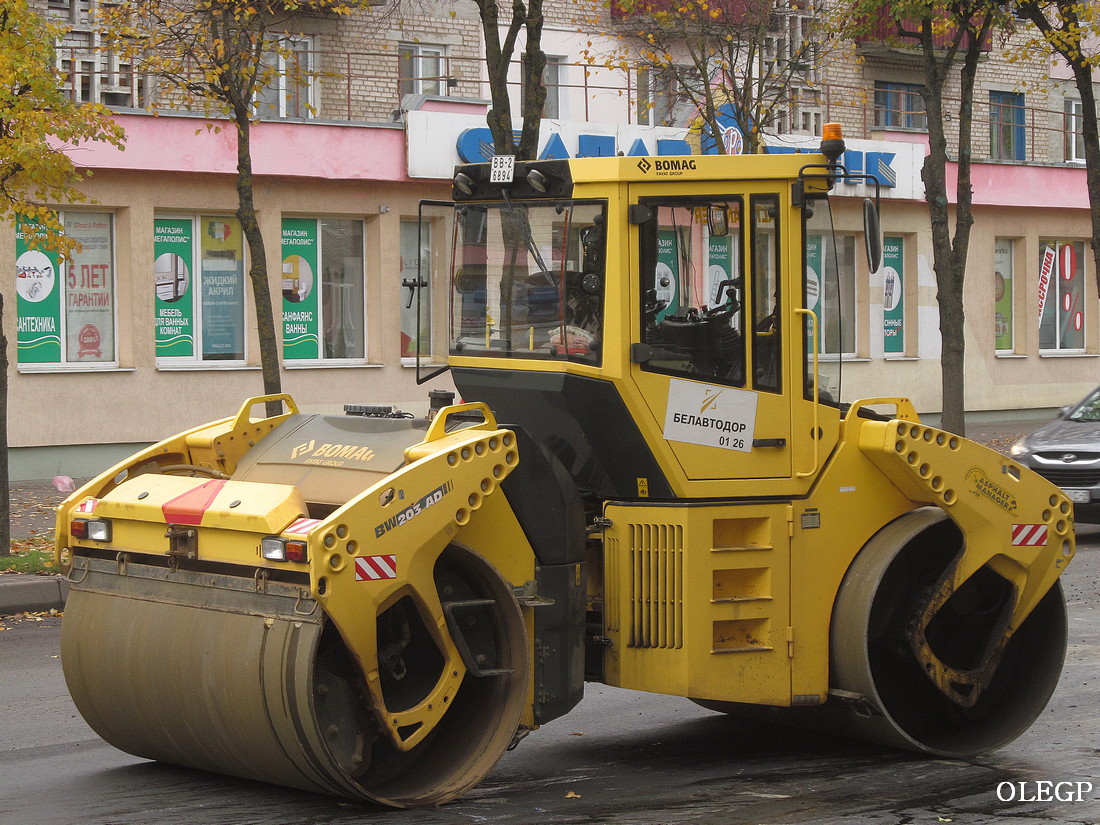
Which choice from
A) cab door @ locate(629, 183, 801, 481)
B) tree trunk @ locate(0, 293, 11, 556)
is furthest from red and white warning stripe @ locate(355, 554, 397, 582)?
tree trunk @ locate(0, 293, 11, 556)

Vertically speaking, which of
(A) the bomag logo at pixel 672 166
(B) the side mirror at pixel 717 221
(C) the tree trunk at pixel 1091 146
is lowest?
(B) the side mirror at pixel 717 221

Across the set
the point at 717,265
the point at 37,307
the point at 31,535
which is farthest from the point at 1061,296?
the point at 717,265

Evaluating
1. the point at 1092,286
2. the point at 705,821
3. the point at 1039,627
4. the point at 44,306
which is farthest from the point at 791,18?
the point at 705,821

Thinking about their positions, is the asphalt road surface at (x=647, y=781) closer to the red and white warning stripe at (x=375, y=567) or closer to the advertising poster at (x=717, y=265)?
the red and white warning stripe at (x=375, y=567)

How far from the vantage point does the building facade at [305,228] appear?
19.5 m

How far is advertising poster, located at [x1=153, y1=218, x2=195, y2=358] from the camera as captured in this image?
2041 centimetres

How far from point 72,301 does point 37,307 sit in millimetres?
493

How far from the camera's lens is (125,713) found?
19.5 feet

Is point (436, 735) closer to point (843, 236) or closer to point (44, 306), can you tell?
point (843, 236)

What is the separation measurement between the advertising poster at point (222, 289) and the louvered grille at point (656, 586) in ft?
50.9

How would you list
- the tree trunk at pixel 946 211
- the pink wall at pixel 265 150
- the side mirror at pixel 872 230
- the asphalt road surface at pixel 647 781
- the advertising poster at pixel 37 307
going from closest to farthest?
the asphalt road surface at pixel 647 781 < the side mirror at pixel 872 230 < the tree trunk at pixel 946 211 < the advertising poster at pixel 37 307 < the pink wall at pixel 265 150

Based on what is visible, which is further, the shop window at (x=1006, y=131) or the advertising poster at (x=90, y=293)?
the shop window at (x=1006, y=131)

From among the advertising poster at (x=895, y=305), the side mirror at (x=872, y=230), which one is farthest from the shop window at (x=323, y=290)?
the side mirror at (x=872, y=230)

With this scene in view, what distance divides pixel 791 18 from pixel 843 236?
19.7 metres
